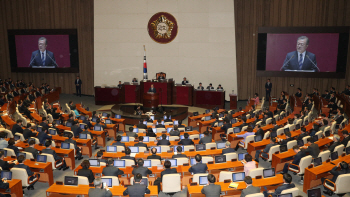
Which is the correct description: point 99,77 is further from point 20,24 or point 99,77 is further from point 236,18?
point 236,18

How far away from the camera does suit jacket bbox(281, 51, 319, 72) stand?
22859mm

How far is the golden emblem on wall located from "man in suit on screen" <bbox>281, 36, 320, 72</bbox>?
929 cm

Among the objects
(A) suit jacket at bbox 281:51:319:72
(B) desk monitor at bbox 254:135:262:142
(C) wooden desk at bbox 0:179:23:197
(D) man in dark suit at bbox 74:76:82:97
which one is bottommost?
(C) wooden desk at bbox 0:179:23:197

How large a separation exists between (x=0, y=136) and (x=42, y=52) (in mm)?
16747

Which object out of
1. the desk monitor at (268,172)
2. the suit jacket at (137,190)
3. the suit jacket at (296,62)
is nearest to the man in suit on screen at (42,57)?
the suit jacket at (296,62)

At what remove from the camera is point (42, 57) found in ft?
86.1

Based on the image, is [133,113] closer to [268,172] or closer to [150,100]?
[150,100]

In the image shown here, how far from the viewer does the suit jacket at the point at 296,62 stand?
22.9 metres

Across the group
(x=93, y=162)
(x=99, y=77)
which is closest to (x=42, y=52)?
(x=99, y=77)

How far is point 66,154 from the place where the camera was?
11641mm

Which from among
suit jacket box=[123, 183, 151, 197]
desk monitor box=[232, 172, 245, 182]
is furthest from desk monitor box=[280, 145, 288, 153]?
suit jacket box=[123, 183, 151, 197]

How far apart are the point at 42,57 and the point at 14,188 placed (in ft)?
66.0

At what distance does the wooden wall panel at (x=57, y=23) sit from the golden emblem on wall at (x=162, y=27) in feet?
17.6

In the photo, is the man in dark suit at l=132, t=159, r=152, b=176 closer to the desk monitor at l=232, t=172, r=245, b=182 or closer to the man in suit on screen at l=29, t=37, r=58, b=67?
the desk monitor at l=232, t=172, r=245, b=182
